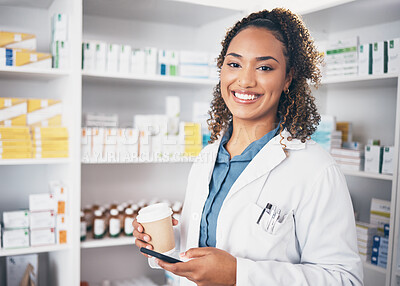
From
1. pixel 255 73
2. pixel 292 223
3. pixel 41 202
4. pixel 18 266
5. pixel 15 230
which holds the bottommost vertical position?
pixel 18 266

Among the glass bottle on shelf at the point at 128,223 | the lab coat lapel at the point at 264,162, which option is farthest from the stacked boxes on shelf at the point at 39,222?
the lab coat lapel at the point at 264,162

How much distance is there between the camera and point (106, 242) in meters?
2.35

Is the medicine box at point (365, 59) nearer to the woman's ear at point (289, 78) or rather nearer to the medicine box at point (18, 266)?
the woman's ear at point (289, 78)

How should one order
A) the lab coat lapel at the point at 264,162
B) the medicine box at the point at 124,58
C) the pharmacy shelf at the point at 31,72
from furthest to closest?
the medicine box at the point at 124,58, the pharmacy shelf at the point at 31,72, the lab coat lapel at the point at 264,162

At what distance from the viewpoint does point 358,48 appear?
2373 mm

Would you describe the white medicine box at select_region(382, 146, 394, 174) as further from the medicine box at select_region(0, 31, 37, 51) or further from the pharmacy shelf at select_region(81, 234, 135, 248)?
the medicine box at select_region(0, 31, 37, 51)

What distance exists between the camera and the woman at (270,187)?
1169 mm

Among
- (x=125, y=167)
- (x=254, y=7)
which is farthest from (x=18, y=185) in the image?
(x=254, y=7)

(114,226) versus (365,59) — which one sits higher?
(365,59)

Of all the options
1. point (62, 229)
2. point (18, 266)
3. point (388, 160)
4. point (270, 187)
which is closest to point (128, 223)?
point (62, 229)

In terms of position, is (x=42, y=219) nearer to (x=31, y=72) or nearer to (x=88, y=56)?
(x=31, y=72)

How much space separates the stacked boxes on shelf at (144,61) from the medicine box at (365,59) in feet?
2.98

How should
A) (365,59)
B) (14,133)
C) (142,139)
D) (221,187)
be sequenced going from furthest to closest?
(142,139), (365,59), (14,133), (221,187)

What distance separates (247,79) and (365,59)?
4.34 ft
